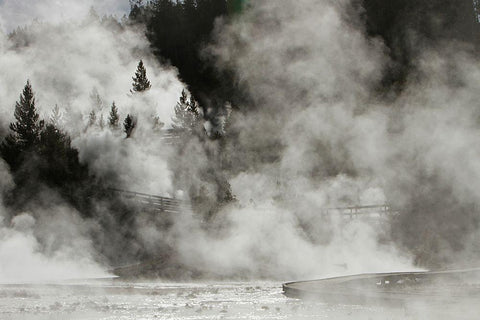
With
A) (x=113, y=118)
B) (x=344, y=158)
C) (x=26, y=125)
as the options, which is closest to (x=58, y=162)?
(x=26, y=125)

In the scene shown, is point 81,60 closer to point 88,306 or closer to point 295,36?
point 295,36

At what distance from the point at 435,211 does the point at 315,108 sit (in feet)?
43.8

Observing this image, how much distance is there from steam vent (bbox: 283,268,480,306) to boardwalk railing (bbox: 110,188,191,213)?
17.5 metres

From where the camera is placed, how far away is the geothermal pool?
36.6 feet

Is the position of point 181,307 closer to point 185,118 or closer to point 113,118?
point 185,118

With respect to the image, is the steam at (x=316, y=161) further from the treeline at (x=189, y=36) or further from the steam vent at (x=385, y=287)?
the treeline at (x=189, y=36)

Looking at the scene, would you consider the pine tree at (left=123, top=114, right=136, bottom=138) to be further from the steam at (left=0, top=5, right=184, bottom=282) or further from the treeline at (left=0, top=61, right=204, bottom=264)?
the steam at (left=0, top=5, right=184, bottom=282)

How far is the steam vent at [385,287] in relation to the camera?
1300 centimetres

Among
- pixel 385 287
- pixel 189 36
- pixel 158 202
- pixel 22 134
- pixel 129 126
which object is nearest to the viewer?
pixel 385 287

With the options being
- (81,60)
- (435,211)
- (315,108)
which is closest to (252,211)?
(435,211)

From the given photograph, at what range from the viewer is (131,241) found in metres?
35.4

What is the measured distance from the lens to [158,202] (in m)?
37.2

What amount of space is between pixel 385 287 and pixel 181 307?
572 cm

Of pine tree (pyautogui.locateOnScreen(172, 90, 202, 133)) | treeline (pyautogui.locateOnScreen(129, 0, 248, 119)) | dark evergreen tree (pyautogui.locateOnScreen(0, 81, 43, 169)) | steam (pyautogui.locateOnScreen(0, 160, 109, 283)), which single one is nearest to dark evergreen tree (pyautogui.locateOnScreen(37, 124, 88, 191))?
dark evergreen tree (pyautogui.locateOnScreen(0, 81, 43, 169))
